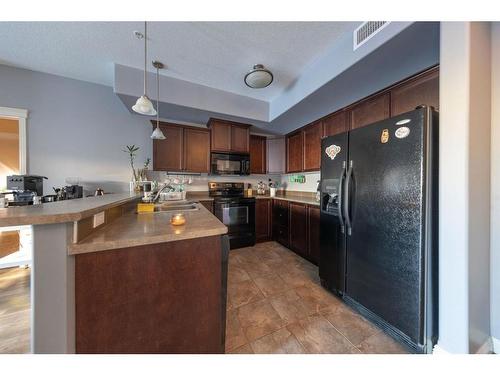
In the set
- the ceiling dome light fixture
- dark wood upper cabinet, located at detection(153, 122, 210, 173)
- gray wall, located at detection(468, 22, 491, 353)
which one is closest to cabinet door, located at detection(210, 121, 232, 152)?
dark wood upper cabinet, located at detection(153, 122, 210, 173)

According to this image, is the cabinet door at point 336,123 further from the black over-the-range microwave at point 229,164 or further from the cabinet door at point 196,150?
the cabinet door at point 196,150

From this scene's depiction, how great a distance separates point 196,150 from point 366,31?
2.66m

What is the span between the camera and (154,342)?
0.84 meters

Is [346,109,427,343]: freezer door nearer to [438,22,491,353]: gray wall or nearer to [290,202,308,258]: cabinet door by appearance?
[438,22,491,353]: gray wall

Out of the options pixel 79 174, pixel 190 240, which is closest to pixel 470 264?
pixel 190 240

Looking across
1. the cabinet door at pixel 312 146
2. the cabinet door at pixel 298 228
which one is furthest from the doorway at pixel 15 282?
the cabinet door at pixel 312 146

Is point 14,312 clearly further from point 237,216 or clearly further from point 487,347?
point 487,347

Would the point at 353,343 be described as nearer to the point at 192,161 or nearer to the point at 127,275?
the point at 127,275

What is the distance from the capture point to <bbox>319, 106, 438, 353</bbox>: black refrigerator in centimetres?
115

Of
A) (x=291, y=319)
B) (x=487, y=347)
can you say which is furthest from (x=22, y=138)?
(x=487, y=347)

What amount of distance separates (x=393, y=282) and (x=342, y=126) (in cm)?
188

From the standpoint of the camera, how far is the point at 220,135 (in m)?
3.15

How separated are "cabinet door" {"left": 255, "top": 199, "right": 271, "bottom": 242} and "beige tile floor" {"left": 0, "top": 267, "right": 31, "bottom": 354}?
2.71 m
